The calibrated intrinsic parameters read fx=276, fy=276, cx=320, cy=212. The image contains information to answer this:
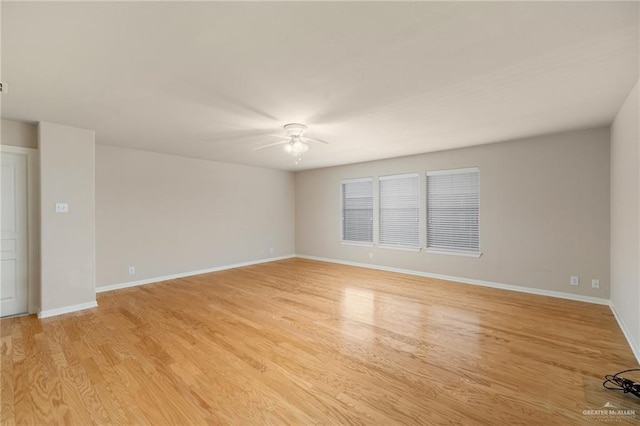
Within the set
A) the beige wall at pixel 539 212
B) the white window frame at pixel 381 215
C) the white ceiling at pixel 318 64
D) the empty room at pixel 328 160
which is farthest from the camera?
the white window frame at pixel 381 215

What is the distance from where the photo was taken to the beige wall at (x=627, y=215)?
252 cm

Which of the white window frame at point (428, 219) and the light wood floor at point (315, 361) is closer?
the light wood floor at point (315, 361)

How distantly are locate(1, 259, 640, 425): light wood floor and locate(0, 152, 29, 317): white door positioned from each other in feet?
1.21

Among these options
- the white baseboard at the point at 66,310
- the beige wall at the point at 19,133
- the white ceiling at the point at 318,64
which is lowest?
the white baseboard at the point at 66,310

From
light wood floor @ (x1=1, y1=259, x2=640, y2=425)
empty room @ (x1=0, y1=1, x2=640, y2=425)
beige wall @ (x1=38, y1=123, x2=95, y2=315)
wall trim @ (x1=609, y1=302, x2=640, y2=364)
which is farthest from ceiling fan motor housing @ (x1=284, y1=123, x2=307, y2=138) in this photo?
wall trim @ (x1=609, y1=302, x2=640, y2=364)

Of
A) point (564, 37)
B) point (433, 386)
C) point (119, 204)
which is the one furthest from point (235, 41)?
point (119, 204)

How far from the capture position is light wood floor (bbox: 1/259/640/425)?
1.86 meters

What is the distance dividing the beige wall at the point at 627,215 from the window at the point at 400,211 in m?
2.83

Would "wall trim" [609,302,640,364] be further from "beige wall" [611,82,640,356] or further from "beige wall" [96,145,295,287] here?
"beige wall" [96,145,295,287]

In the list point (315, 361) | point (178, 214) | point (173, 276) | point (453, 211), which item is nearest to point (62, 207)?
point (178, 214)

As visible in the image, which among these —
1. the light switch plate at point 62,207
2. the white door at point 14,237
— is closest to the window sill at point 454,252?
the light switch plate at point 62,207

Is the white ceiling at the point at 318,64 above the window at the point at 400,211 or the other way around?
above

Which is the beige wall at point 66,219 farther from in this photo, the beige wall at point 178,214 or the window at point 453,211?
the window at point 453,211

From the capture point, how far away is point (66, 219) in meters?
3.75
